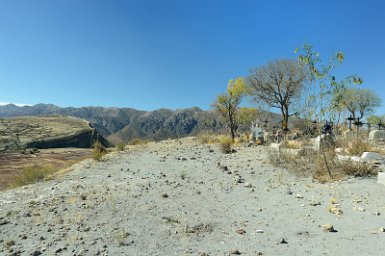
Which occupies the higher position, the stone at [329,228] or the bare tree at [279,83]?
the bare tree at [279,83]

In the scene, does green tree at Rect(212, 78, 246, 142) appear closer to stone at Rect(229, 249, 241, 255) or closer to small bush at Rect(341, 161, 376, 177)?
small bush at Rect(341, 161, 376, 177)

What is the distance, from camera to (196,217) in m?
6.75

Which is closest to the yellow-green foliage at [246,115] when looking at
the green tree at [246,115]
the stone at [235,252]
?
the green tree at [246,115]

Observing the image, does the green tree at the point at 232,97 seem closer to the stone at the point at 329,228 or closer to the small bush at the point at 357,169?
the small bush at the point at 357,169

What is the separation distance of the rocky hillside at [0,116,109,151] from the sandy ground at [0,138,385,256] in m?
67.5

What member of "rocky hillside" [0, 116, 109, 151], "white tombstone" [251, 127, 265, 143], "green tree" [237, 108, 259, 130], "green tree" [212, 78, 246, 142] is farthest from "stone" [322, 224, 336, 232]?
"rocky hillside" [0, 116, 109, 151]

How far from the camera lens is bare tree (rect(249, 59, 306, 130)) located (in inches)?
1051

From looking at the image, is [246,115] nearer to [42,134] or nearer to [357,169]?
[357,169]

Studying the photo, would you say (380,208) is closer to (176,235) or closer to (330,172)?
(330,172)

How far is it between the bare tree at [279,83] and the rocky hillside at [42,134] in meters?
53.1

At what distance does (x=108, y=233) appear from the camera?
5859 mm

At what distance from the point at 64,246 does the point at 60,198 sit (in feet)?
10.1

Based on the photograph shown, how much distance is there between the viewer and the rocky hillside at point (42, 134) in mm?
79631

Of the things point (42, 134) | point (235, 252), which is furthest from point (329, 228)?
point (42, 134)
